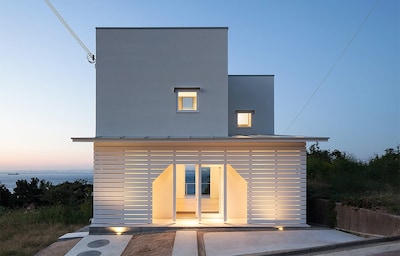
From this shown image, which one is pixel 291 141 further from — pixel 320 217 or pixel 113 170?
pixel 113 170

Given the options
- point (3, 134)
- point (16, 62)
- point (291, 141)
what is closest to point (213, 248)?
point (291, 141)

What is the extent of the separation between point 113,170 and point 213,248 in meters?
4.31

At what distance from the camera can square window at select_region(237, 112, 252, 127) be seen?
13.3 meters

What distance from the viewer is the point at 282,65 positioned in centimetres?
2148

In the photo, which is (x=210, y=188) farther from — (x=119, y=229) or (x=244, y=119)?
(x=119, y=229)

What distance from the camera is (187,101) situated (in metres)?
10.9

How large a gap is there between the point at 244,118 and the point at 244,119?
0.16 ft

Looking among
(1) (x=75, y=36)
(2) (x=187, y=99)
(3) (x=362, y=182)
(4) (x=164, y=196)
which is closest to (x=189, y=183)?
(4) (x=164, y=196)

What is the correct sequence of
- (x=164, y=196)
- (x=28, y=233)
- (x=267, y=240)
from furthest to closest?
(x=164, y=196), (x=28, y=233), (x=267, y=240)

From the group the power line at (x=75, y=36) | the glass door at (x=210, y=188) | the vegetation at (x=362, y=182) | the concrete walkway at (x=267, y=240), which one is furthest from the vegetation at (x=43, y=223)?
the vegetation at (x=362, y=182)

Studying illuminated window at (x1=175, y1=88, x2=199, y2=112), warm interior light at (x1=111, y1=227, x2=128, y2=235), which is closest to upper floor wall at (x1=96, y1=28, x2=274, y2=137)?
illuminated window at (x1=175, y1=88, x2=199, y2=112)

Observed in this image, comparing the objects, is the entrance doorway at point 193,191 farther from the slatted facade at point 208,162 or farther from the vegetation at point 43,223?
the vegetation at point 43,223

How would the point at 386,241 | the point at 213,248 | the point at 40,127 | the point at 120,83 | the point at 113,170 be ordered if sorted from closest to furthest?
1. the point at 386,241
2. the point at 213,248
3. the point at 113,170
4. the point at 120,83
5. the point at 40,127

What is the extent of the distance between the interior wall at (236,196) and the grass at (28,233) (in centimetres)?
604
